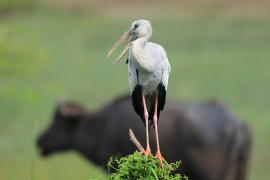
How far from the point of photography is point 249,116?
1728 centimetres

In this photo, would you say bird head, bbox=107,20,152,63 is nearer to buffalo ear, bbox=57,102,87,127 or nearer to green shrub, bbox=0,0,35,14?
buffalo ear, bbox=57,102,87,127

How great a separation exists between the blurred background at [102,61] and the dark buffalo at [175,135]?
42cm

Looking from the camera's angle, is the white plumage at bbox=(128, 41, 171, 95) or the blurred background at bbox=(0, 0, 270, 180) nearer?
the white plumage at bbox=(128, 41, 171, 95)

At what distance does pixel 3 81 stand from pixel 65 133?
120 cm

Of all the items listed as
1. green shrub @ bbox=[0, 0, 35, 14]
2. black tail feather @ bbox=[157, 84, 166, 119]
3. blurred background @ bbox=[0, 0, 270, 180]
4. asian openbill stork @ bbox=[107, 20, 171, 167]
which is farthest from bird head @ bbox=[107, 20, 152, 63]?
green shrub @ bbox=[0, 0, 35, 14]

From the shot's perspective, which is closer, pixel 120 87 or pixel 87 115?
pixel 87 115

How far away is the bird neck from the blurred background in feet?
18.7

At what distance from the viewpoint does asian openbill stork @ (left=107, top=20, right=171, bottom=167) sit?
4.42 metres

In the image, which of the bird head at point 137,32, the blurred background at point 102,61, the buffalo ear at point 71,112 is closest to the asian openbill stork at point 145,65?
the bird head at point 137,32

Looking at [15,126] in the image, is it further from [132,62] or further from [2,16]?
[132,62]

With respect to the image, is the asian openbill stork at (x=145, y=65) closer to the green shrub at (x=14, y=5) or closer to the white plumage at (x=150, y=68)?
the white plumage at (x=150, y=68)

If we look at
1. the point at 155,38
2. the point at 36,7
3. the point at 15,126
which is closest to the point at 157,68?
the point at 15,126

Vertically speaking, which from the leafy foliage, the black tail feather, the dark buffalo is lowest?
the dark buffalo

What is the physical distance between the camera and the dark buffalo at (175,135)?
12328 millimetres
